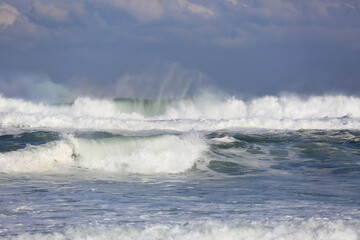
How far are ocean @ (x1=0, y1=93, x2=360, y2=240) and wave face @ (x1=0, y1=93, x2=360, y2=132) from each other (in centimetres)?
673

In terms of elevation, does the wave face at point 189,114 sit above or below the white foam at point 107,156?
above

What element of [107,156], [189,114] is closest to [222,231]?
[107,156]

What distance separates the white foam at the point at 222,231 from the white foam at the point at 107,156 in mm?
5692

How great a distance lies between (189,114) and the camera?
36.5 meters

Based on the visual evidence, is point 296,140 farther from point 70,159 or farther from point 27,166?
point 27,166

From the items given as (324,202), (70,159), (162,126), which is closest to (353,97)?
(162,126)

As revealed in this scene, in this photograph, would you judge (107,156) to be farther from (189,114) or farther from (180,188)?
(189,114)

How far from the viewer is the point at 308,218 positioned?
258 inches

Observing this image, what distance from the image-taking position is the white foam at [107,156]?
11.6 meters

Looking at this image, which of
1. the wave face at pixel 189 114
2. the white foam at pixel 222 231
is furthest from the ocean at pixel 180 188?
the wave face at pixel 189 114

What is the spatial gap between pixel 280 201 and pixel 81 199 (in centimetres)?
320

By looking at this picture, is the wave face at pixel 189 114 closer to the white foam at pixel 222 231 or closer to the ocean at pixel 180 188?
the ocean at pixel 180 188

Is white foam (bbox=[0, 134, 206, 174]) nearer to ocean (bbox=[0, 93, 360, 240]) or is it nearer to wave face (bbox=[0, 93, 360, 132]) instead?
ocean (bbox=[0, 93, 360, 240])

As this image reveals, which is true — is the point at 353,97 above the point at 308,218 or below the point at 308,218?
above
